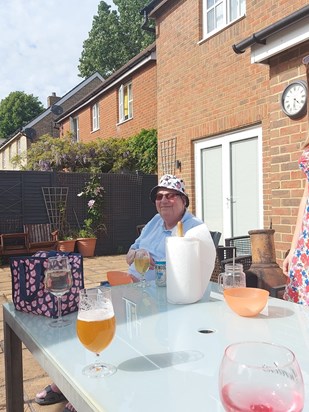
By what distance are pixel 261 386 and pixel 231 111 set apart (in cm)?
546

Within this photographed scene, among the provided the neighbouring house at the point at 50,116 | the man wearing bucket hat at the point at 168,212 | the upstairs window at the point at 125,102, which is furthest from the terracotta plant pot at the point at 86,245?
the neighbouring house at the point at 50,116

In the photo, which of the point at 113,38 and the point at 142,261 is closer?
the point at 142,261

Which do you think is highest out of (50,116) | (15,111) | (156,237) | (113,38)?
(113,38)

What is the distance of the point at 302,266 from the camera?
1963mm

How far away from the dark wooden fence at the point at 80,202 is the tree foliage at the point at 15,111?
31.0 m

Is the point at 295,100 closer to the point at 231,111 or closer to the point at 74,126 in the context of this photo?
the point at 231,111

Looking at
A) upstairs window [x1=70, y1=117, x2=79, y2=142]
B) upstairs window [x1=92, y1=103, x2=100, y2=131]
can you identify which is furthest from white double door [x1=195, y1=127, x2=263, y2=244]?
upstairs window [x1=70, y1=117, x2=79, y2=142]

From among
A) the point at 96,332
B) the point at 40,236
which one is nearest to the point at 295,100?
the point at 96,332

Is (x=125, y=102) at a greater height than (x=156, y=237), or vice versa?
(x=125, y=102)

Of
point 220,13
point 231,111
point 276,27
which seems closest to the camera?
point 276,27

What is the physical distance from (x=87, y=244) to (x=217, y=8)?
5.22 meters

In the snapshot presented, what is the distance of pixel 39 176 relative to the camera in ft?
27.3

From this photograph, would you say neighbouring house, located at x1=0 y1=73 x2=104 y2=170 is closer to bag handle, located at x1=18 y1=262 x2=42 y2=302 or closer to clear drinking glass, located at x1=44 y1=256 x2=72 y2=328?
bag handle, located at x1=18 y1=262 x2=42 y2=302

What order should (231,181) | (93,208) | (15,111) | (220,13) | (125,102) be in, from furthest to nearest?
1. (15,111)
2. (125,102)
3. (93,208)
4. (220,13)
5. (231,181)
